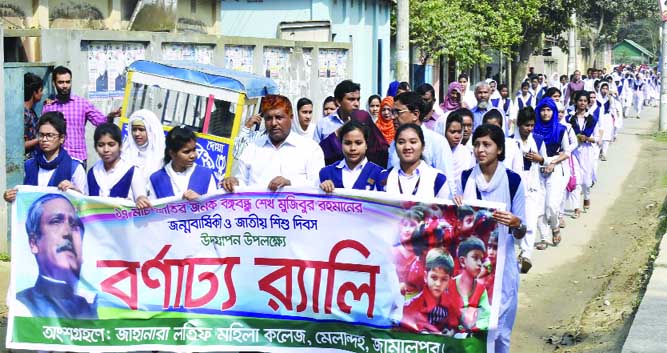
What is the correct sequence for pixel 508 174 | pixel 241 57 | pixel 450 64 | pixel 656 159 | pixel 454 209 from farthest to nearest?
pixel 450 64, pixel 656 159, pixel 241 57, pixel 508 174, pixel 454 209

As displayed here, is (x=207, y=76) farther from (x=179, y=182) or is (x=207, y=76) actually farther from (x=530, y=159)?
(x=179, y=182)

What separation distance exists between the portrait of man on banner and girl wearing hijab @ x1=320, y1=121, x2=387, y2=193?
151cm

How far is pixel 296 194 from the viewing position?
262 inches

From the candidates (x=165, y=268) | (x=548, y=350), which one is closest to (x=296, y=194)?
(x=165, y=268)

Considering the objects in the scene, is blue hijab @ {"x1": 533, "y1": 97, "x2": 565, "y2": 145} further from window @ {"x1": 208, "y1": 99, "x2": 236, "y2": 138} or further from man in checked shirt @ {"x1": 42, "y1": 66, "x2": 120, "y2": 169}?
man in checked shirt @ {"x1": 42, "y1": 66, "x2": 120, "y2": 169}

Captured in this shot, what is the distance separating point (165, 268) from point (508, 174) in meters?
2.15

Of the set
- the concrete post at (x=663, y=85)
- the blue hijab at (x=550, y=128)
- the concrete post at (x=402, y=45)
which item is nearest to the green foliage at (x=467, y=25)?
the concrete post at (x=663, y=85)

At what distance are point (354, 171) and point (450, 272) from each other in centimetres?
99

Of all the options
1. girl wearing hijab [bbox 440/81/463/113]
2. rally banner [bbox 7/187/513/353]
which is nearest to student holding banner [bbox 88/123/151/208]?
rally banner [bbox 7/187/513/353]

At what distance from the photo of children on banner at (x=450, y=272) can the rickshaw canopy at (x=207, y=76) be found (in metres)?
5.78

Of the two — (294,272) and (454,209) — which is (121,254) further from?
(454,209)

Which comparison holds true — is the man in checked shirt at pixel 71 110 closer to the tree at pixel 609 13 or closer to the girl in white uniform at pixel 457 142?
the girl in white uniform at pixel 457 142

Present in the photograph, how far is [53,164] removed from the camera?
279 inches

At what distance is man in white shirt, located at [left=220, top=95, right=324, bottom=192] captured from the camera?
24.3ft
